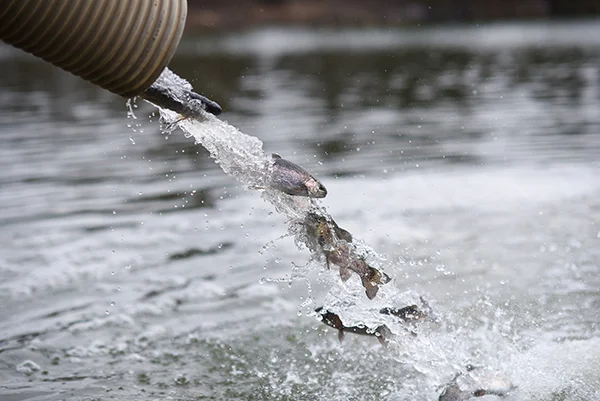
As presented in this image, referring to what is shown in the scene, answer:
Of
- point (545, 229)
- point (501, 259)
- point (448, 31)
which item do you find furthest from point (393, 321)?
point (448, 31)

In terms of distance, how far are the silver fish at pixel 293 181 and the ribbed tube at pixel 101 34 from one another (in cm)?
94

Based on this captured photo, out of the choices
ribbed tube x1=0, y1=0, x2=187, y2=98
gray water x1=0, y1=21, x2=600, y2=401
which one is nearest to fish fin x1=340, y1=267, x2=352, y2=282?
gray water x1=0, y1=21, x2=600, y2=401

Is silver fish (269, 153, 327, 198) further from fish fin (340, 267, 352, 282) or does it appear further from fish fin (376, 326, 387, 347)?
fish fin (376, 326, 387, 347)

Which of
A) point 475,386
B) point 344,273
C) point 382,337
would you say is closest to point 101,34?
point 344,273

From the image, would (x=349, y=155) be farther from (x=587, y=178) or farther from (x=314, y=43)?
(x=314, y=43)

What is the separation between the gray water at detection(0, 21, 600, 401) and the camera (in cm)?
612

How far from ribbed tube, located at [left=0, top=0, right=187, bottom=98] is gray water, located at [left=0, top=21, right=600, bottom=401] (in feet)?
7.92

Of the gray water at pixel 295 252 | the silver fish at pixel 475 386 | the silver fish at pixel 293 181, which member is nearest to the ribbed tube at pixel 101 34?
the silver fish at pixel 293 181

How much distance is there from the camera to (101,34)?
13.3ft

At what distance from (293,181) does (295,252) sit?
4.02m

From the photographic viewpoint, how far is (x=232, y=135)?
17.3 ft

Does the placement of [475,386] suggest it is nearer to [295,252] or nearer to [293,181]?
[293,181]

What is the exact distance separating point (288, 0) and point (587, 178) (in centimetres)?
5660

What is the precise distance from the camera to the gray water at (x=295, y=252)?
20.1ft
